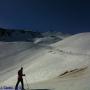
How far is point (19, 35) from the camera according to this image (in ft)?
654

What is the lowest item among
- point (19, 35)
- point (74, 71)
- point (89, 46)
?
point (74, 71)

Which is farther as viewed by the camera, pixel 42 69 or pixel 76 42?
pixel 76 42

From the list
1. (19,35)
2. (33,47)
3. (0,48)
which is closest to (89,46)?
(33,47)

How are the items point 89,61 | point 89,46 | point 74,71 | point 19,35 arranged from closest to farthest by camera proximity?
1. point 74,71
2. point 89,61
3. point 89,46
4. point 19,35

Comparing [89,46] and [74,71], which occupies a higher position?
[89,46]

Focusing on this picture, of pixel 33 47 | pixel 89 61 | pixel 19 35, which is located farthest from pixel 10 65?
pixel 19 35

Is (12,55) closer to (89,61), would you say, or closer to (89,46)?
(89,46)

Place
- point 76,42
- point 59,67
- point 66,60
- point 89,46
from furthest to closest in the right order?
point 76,42
point 89,46
point 66,60
point 59,67

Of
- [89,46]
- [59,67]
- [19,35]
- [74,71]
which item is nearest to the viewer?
[74,71]

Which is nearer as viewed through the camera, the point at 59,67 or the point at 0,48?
the point at 59,67

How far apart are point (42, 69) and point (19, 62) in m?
12.7

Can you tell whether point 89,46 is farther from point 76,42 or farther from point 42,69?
point 42,69

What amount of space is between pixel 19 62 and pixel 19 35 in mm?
149540

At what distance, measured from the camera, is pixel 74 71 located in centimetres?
3134
